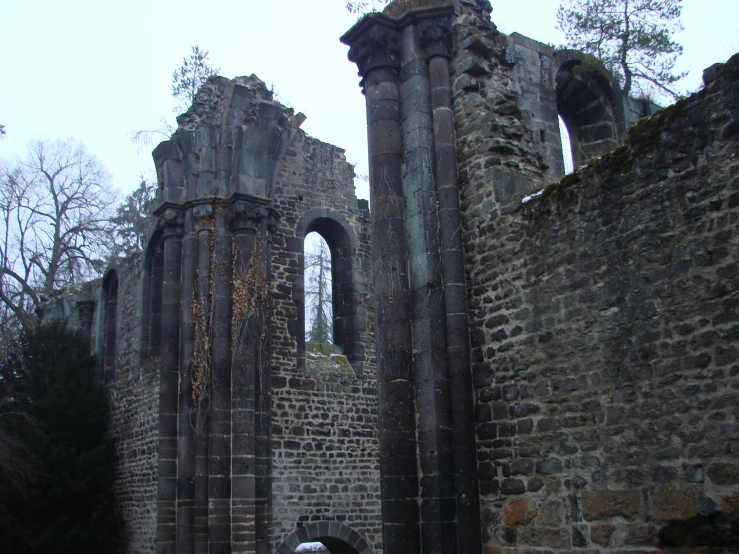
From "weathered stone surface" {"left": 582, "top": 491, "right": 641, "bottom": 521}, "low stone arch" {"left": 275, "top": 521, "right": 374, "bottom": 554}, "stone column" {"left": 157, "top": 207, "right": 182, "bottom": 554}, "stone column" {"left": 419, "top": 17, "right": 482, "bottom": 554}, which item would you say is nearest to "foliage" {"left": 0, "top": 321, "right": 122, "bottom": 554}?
"stone column" {"left": 157, "top": 207, "right": 182, "bottom": 554}

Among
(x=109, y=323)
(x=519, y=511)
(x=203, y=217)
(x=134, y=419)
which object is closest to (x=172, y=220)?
(x=203, y=217)

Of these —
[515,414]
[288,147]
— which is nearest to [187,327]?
[288,147]

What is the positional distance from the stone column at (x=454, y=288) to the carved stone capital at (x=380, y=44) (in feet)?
1.05

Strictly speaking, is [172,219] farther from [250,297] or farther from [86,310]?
[86,310]

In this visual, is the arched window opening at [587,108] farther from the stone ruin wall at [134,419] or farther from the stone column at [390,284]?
the stone ruin wall at [134,419]

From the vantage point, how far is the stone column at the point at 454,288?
23.5ft

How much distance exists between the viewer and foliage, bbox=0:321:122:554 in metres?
16.2

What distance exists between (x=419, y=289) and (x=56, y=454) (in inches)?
478

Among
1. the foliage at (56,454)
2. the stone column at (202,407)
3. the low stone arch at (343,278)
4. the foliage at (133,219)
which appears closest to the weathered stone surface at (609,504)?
the stone column at (202,407)

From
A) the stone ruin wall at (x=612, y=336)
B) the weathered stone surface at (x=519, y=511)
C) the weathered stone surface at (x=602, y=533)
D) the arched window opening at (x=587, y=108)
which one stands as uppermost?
the arched window opening at (x=587, y=108)

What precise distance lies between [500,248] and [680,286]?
2094 mm

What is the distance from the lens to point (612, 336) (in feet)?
20.2

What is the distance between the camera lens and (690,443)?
17.7ft

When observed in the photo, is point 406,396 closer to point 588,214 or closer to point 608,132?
point 588,214
